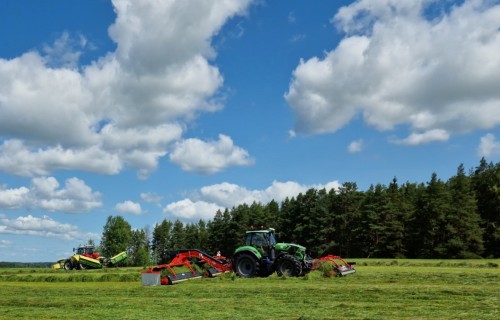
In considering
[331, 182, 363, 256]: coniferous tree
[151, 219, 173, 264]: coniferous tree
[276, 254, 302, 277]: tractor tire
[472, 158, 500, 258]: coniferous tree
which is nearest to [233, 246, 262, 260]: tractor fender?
[276, 254, 302, 277]: tractor tire

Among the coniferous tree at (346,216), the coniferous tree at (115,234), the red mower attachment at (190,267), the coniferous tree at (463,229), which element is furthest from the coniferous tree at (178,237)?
the red mower attachment at (190,267)

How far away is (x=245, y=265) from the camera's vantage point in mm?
21422

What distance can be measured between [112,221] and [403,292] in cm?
8701

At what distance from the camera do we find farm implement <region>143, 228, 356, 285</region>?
19.8 meters

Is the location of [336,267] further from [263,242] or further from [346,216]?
[346,216]

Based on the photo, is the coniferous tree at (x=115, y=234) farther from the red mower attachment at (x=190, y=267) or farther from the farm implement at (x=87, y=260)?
the red mower attachment at (x=190, y=267)

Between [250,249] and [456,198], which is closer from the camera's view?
[250,249]

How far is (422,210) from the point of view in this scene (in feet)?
209

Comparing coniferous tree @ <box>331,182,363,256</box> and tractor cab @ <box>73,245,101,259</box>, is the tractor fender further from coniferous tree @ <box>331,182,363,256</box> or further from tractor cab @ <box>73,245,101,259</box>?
coniferous tree @ <box>331,182,363,256</box>

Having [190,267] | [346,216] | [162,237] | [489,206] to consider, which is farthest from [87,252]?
[162,237]

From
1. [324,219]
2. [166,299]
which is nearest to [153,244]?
[324,219]

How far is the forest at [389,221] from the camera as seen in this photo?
194ft

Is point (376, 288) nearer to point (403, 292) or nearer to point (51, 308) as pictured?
point (403, 292)

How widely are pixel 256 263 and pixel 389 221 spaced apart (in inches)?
1924
